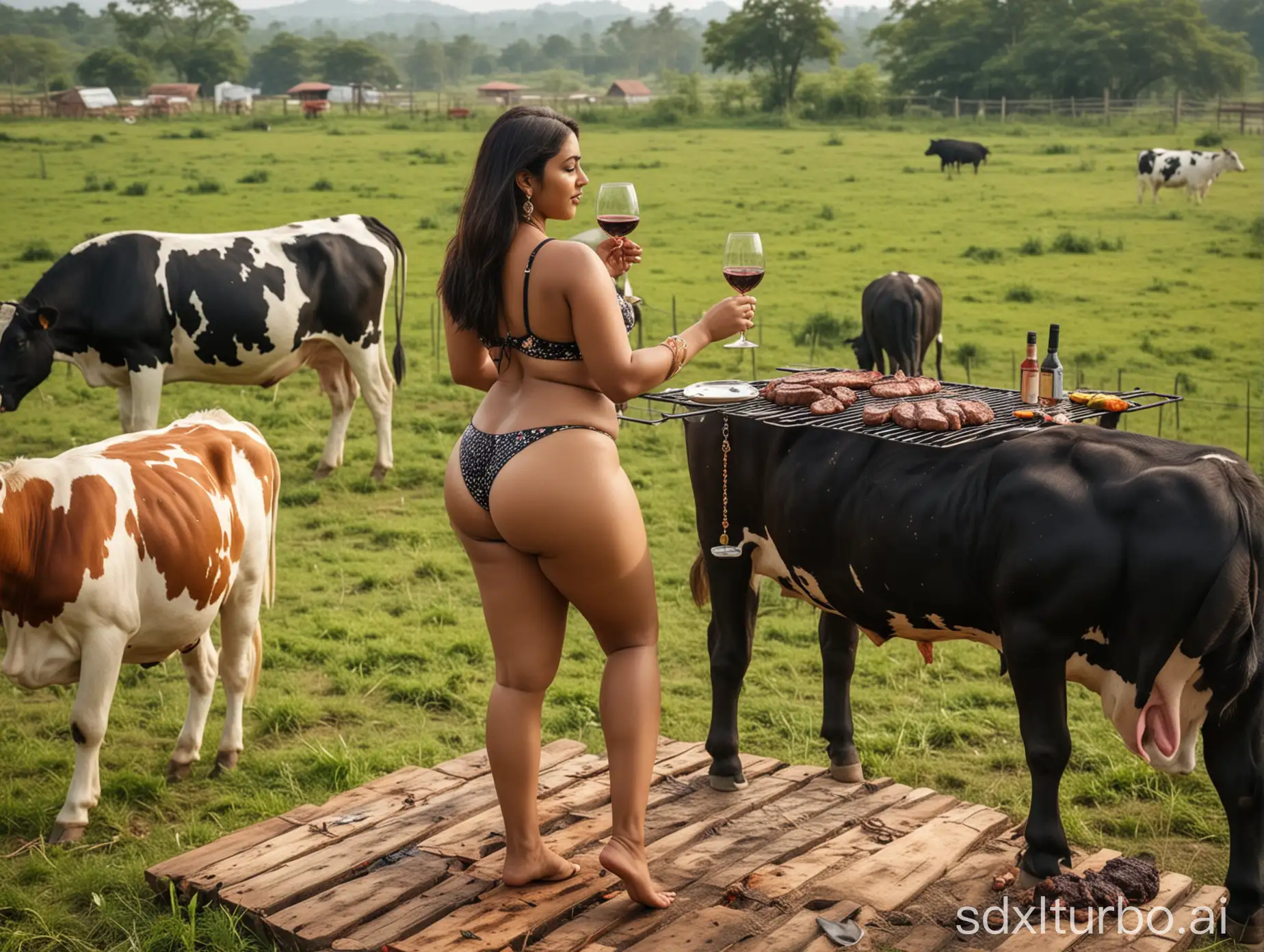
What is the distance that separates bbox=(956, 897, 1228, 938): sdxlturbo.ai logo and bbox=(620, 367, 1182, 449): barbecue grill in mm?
1407

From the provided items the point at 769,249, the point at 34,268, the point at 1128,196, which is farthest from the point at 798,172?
the point at 34,268

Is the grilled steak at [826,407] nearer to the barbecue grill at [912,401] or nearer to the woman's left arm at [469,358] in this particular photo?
the barbecue grill at [912,401]

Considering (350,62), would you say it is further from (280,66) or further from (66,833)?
(66,833)

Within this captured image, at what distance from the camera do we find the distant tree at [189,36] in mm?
78000

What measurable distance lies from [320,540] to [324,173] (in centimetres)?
1899

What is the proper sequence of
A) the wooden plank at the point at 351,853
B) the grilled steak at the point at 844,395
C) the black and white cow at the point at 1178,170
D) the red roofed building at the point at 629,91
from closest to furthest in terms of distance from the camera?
the wooden plank at the point at 351,853 → the grilled steak at the point at 844,395 → the black and white cow at the point at 1178,170 → the red roofed building at the point at 629,91

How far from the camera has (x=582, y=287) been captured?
11.8 feet

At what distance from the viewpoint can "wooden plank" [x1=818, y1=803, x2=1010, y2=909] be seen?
420 cm

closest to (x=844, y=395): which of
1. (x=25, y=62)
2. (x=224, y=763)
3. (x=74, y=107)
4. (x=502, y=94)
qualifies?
(x=224, y=763)

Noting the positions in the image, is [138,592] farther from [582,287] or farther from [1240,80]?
[1240,80]

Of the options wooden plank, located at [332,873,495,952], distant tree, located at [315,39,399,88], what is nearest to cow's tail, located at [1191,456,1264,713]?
wooden plank, located at [332,873,495,952]

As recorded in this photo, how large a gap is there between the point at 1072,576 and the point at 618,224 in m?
1.66

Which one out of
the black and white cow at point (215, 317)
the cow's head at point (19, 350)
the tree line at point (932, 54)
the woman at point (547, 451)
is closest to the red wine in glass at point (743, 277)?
the woman at point (547, 451)

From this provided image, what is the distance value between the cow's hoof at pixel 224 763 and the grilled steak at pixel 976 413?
Answer: 352cm
